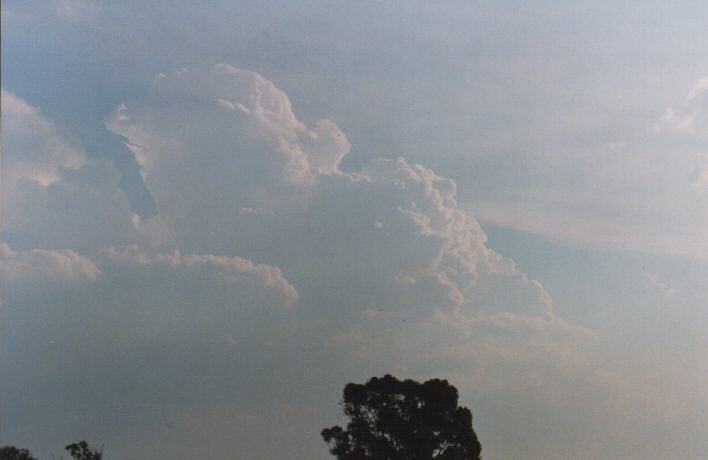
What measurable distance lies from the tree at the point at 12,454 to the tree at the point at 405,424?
4492 cm

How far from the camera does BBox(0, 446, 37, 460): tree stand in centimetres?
7200

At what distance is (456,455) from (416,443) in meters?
3.64

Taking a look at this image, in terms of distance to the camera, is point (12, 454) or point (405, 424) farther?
point (12, 454)

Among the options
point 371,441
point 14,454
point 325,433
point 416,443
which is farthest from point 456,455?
point 14,454

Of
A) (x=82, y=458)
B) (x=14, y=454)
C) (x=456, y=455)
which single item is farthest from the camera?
(x=14, y=454)

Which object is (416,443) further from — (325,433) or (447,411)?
(325,433)

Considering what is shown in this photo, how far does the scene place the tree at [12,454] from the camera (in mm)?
72000

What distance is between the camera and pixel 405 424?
52656mm

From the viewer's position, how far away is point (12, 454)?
239ft

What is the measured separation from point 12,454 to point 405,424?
175 ft

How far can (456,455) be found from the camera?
50.8 m

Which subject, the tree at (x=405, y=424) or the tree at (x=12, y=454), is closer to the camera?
the tree at (x=405, y=424)

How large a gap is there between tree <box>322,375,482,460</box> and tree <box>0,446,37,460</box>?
44925 millimetres

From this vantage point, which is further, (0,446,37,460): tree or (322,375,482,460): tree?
(0,446,37,460): tree
